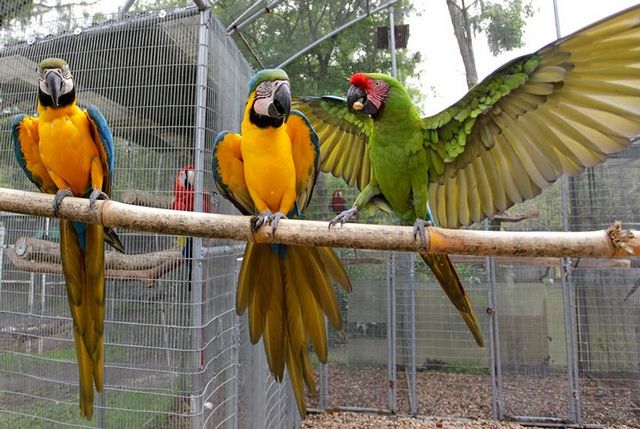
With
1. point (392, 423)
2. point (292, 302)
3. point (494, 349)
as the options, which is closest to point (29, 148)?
point (292, 302)

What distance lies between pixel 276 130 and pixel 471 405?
13.1 feet

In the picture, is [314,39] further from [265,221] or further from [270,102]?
[265,221]

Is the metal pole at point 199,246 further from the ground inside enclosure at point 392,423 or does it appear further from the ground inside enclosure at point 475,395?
the ground inside enclosure at point 475,395

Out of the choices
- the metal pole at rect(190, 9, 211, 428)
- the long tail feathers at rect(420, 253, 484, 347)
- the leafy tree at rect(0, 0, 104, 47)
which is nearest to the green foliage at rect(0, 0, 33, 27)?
the leafy tree at rect(0, 0, 104, 47)

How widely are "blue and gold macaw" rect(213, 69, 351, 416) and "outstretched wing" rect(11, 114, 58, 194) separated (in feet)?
3.27

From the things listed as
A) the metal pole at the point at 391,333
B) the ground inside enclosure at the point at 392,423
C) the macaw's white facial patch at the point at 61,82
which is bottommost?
the ground inside enclosure at the point at 392,423

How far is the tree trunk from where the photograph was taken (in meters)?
6.21

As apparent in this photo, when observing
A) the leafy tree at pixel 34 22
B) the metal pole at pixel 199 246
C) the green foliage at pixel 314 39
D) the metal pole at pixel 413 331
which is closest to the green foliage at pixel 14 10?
the leafy tree at pixel 34 22

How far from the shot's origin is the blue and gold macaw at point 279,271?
1.69 m

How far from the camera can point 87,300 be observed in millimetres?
1647

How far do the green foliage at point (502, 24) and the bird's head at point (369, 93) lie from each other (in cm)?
564

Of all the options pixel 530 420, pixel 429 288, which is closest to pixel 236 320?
pixel 429 288

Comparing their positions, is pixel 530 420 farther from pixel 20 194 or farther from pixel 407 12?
pixel 407 12

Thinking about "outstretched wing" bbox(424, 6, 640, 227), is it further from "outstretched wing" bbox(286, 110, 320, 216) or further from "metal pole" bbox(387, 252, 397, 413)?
"metal pole" bbox(387, 252, 397, 413)
